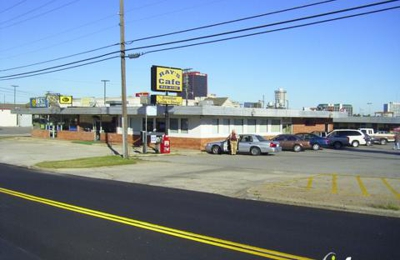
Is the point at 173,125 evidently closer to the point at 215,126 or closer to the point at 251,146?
the point at 215,126

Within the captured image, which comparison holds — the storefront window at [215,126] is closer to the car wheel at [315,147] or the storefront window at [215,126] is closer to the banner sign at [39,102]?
the car wheel at [315,147]

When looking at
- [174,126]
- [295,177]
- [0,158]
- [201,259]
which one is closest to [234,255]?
[201,259]

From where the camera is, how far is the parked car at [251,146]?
29766mm

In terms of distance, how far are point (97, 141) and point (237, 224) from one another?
33899mm

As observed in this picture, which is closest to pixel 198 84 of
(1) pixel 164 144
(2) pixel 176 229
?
(1) pixel 164 144

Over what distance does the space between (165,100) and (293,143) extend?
11.0 meters

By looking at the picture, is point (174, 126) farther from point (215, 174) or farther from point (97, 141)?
point (215, 174)

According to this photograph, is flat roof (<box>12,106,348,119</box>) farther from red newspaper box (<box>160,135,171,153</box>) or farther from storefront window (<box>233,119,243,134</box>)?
red newspaper box (<box>160,135,171,153</box>)

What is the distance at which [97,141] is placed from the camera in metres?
41.0

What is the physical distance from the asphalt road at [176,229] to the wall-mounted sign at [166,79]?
741 inches

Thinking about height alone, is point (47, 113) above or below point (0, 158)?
above

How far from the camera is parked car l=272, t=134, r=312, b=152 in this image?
34.9 meters

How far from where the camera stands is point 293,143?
115ft

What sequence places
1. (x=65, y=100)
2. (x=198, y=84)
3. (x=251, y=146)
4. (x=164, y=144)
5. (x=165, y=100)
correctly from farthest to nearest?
1. (x=198, y=84)
2. (x=65, y=100)
3. (x=165, y=100)
4. (x=251, y=146)
5. (x=164, y=144)
